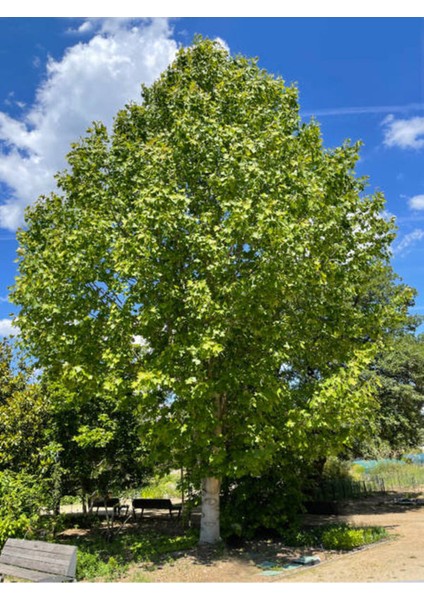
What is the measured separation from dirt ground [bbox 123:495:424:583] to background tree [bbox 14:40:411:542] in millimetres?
1044

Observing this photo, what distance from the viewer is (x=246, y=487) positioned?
1094 cm

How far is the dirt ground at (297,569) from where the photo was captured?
24.1 feet

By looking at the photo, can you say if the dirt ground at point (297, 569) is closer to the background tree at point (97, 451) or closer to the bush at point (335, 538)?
the bush at point (335, 538)

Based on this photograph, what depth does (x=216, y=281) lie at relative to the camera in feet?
30.1

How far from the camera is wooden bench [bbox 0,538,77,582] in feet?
19.3

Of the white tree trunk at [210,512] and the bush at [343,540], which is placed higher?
the white tree trunk at [210,512]

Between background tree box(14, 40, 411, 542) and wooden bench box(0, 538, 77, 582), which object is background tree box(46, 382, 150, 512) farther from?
wooden bench box(0, 538, 77, 582)

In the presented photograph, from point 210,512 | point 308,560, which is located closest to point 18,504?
point 210,512

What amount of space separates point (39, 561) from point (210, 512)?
4.21m

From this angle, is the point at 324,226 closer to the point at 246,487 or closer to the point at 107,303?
the point at 107,303

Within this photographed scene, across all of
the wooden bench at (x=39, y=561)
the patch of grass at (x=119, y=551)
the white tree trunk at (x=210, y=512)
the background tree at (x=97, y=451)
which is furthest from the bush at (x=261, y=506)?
the wooden bench at (x=39, y=561)

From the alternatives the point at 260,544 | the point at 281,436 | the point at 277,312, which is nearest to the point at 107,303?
the point at 277,312

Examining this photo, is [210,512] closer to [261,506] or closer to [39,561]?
[261,506]

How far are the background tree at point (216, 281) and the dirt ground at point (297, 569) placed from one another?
1.04 metres
